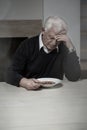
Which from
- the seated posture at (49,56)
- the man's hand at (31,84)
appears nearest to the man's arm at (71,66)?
the seated posture at (49,56)


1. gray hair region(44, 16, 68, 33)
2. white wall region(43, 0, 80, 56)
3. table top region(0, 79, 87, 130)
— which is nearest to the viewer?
table top region(0, 79, 87, 130)

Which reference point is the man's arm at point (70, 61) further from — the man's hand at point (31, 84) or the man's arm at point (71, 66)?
the man's hand at point (31, 84)

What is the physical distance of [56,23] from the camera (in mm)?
800

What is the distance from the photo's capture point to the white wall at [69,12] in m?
0.65

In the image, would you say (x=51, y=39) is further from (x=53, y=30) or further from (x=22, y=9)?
(x=22, y=9)

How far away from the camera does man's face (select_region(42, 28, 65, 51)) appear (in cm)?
81

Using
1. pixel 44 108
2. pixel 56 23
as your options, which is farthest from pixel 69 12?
pixel 44 108

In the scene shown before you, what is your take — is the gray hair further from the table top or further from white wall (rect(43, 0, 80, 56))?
the table top

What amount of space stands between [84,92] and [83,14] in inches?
6.1

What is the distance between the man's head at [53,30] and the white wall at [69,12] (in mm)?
25

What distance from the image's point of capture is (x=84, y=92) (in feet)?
2.27

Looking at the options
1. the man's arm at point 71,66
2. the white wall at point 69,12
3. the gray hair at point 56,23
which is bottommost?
the man's arm at point 71,66

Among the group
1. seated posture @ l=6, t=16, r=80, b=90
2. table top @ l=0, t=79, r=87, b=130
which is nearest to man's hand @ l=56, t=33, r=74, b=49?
seated posture @ l=6, t=16, r=80, b=90

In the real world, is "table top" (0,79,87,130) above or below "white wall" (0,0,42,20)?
below
